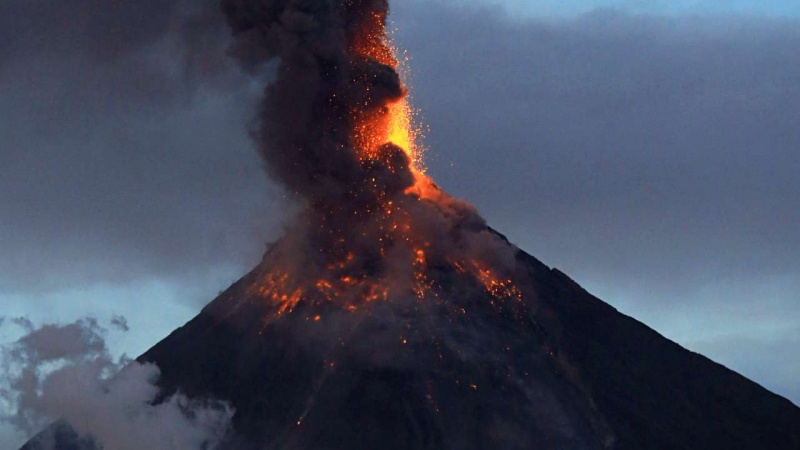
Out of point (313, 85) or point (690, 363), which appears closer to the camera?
point (313, 85)

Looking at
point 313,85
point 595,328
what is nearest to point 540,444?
point 595,328

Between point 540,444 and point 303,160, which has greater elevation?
point 303,160

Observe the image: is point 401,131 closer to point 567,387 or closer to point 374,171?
point 374,171

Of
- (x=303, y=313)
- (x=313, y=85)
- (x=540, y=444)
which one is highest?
(x=313, y=85)
